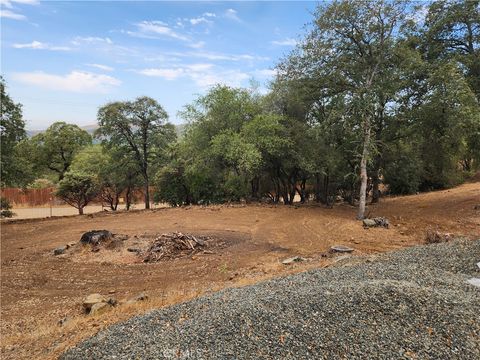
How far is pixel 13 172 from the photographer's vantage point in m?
15.4

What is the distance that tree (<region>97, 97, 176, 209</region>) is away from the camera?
1886cm

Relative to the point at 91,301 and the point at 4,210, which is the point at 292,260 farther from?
the point at 4,210

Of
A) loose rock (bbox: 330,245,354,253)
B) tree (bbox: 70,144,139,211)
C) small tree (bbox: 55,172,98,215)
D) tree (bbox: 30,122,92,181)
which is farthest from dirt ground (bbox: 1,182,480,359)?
tree (bbox: 30,122,92,181)

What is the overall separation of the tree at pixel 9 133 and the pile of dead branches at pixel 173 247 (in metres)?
9.17

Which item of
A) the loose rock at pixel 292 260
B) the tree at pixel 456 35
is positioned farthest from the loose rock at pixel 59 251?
the tree at pixel 456 35

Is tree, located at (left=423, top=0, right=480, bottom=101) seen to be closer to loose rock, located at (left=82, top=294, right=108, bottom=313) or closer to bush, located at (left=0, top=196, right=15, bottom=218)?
loose rock, located at (left=82, top=294, right=108, bottom=313)

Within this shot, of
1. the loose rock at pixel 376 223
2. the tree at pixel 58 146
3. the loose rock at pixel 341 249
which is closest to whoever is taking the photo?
the loose rock at pixel 341 249

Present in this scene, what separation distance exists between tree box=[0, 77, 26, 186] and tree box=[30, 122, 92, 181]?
1430 cm

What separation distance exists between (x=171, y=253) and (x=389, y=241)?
5.92m

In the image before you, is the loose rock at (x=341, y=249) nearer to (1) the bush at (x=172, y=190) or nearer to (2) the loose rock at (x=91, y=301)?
(2) the loose rock at (x=91, y=301)

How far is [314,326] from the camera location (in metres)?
3.93

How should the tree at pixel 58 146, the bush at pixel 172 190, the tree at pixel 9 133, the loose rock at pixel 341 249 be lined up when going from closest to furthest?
the loose rock at pixel 341 249 < the tree at pixel 9 133 < the bush at pixel 172 190 < the tree at pixel 58 146

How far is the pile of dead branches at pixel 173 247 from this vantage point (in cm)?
929

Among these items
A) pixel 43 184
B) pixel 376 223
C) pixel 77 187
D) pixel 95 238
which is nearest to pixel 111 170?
pixel 77 187
